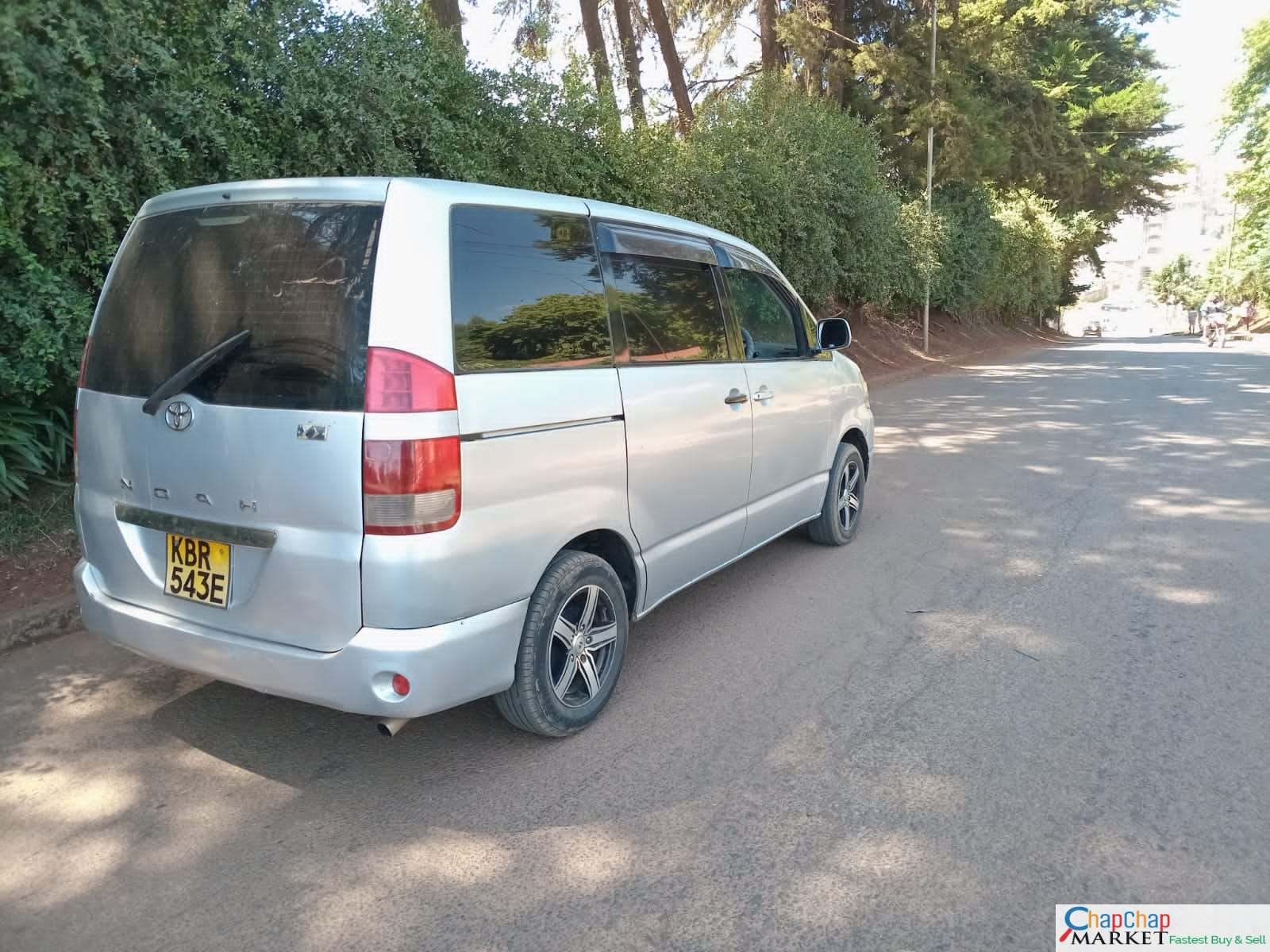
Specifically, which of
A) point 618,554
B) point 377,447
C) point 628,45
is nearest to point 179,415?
point 377,447

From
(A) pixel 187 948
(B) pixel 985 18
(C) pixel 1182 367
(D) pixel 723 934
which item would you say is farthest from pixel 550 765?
(B) pixel 985 18

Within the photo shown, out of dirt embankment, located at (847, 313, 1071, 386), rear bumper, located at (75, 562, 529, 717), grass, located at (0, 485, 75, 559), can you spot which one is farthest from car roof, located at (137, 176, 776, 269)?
dirt embankment, located at (847, 313, 1071, 386)

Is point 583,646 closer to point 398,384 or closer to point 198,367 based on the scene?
point 398,384

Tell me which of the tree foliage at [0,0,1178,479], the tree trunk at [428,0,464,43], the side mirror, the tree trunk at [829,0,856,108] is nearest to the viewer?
the tree foliage at [0,0,1178,479]

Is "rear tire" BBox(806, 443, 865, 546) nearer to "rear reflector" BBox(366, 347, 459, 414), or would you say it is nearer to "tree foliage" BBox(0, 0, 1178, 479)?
"tree foliage" BBox(0, 0, 1178, 479)

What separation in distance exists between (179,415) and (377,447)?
30.7 inches

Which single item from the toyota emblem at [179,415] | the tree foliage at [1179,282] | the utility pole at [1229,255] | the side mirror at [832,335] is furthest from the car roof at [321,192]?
the tree foliage at [1179,282]

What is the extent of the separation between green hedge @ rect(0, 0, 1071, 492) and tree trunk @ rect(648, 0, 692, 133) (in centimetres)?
693

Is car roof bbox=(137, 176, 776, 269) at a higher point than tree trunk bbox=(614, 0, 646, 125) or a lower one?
lower

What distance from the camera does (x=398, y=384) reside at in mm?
2789

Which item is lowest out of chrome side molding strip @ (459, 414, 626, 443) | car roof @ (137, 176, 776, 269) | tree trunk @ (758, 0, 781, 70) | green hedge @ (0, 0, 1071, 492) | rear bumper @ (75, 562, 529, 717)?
rear bumper @ (75, 562, 529, 717)

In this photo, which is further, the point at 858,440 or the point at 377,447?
the point at 858,440

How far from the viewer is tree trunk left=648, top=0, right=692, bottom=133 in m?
18.6

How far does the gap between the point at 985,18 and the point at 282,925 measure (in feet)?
87.7
